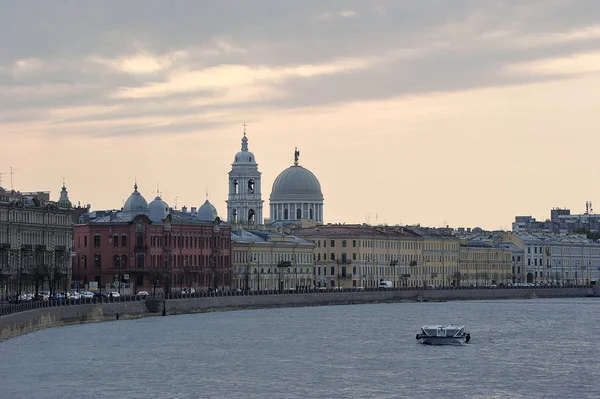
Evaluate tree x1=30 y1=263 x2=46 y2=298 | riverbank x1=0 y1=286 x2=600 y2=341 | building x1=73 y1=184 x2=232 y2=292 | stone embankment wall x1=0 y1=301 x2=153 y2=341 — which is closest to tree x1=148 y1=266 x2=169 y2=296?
building x1=73 y1=184 x2=232 y2=292

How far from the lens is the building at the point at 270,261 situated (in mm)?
165500

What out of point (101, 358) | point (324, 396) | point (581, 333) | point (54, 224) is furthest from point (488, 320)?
point (324, 396)

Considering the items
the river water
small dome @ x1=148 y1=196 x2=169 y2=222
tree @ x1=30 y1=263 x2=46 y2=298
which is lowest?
the river water

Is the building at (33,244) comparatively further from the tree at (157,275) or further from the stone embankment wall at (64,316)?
the tree at (157,275)

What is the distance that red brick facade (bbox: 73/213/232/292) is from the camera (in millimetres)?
145000

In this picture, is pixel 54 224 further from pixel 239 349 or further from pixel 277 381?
pixel 277 381

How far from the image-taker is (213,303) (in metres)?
129

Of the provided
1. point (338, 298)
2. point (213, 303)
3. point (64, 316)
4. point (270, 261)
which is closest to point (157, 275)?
point (213, 303)

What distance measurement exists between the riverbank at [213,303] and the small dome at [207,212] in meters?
17.2

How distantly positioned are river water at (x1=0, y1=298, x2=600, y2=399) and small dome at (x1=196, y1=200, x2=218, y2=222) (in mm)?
47726

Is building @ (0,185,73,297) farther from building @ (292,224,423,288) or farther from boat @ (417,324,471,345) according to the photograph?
building @ (292,224,423,288)

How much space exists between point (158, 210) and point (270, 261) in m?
23.0

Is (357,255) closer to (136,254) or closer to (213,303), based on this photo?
(136,254)

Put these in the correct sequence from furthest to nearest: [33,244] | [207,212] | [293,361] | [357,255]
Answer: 1. [357,255]
2. [207,212]
3. [33,244]
4. [293,361]
